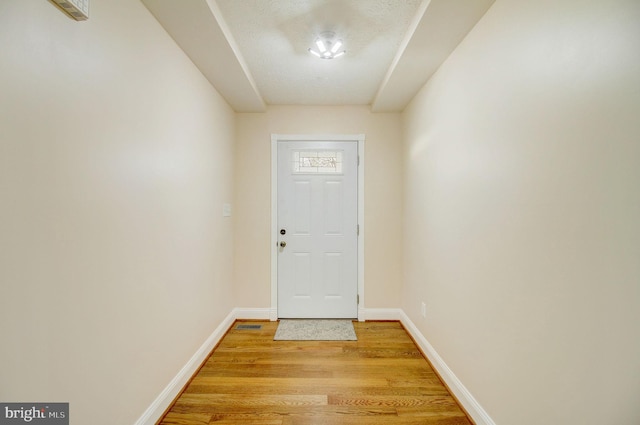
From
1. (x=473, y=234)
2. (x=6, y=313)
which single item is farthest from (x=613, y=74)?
(x=6, y=313)

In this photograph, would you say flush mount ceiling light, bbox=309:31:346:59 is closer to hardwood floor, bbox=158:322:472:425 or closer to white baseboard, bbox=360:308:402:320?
hardwood floor, bbox=158:322:472:425

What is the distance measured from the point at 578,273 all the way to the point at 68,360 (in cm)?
193

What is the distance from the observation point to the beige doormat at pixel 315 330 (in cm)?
276

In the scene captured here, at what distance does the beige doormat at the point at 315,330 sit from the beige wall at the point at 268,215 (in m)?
0.35

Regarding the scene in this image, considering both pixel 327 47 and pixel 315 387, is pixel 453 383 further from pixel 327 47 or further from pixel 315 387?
pixel 327 47

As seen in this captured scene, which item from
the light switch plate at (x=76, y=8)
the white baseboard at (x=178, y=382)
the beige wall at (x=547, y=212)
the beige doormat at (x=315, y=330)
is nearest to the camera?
the beige wall at (x=547, y=212)

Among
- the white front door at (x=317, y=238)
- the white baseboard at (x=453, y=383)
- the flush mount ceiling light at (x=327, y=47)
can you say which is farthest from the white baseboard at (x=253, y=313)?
the flush mount ceiling light at (x=327, y=47)

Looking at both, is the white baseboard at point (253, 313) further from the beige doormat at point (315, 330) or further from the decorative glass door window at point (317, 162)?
the decorative glass door window at point (317, 162)

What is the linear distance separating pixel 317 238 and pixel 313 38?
1989mm

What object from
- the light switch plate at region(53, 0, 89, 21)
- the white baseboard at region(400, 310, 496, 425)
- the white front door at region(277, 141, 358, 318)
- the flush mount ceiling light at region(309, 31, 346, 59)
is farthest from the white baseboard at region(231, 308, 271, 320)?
the light switch plate at region(53, 0, 89, 21)

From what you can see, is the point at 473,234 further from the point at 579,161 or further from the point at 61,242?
the point at 61,242

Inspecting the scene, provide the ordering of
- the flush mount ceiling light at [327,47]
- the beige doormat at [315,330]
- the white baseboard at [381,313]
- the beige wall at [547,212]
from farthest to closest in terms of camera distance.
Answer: the white baseboard at [381,313]
the beige doormat at [315,330]
the flush mount ceiling light at [327,47]
the beige wall at [547,212]

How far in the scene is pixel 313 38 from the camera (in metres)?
2.00

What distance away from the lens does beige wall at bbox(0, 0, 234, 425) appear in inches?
35.0
